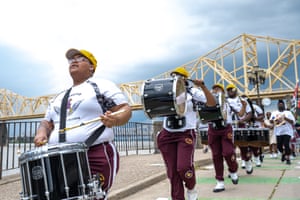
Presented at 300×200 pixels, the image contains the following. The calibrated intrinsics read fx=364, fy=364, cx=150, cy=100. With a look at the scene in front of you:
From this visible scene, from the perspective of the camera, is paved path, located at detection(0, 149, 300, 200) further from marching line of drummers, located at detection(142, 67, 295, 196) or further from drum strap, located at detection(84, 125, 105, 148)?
drum strap, located at detection(84, 125, 105, 148)

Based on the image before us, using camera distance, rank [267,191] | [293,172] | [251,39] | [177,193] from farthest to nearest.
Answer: [251,39]
[293,172]
[267,191]
[177,193]

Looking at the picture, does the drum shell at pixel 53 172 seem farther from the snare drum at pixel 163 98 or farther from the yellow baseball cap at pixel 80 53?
the snare drum at pixel 163 98

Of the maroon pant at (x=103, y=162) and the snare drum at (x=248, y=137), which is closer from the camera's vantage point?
the maroon pant at (x=103, y=162)

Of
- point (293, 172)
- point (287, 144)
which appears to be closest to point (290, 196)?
point (293, 172)

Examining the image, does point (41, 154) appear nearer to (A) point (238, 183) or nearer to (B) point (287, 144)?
(A) point (238, 183)

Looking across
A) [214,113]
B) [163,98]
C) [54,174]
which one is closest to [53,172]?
[54,174]

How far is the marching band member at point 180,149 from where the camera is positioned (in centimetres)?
433

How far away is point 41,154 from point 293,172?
6.85m

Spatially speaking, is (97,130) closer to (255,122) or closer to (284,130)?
(255,122)

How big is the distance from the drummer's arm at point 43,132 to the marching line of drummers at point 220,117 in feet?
4.58

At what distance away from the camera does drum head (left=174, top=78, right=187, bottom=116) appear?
4082 millimetres

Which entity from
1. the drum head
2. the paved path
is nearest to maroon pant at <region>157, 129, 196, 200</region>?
the drum head

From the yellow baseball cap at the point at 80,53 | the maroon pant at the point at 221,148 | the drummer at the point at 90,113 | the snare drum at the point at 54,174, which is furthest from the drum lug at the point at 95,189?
the maroon pant at the point at 221,148

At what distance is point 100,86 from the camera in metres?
2.79
